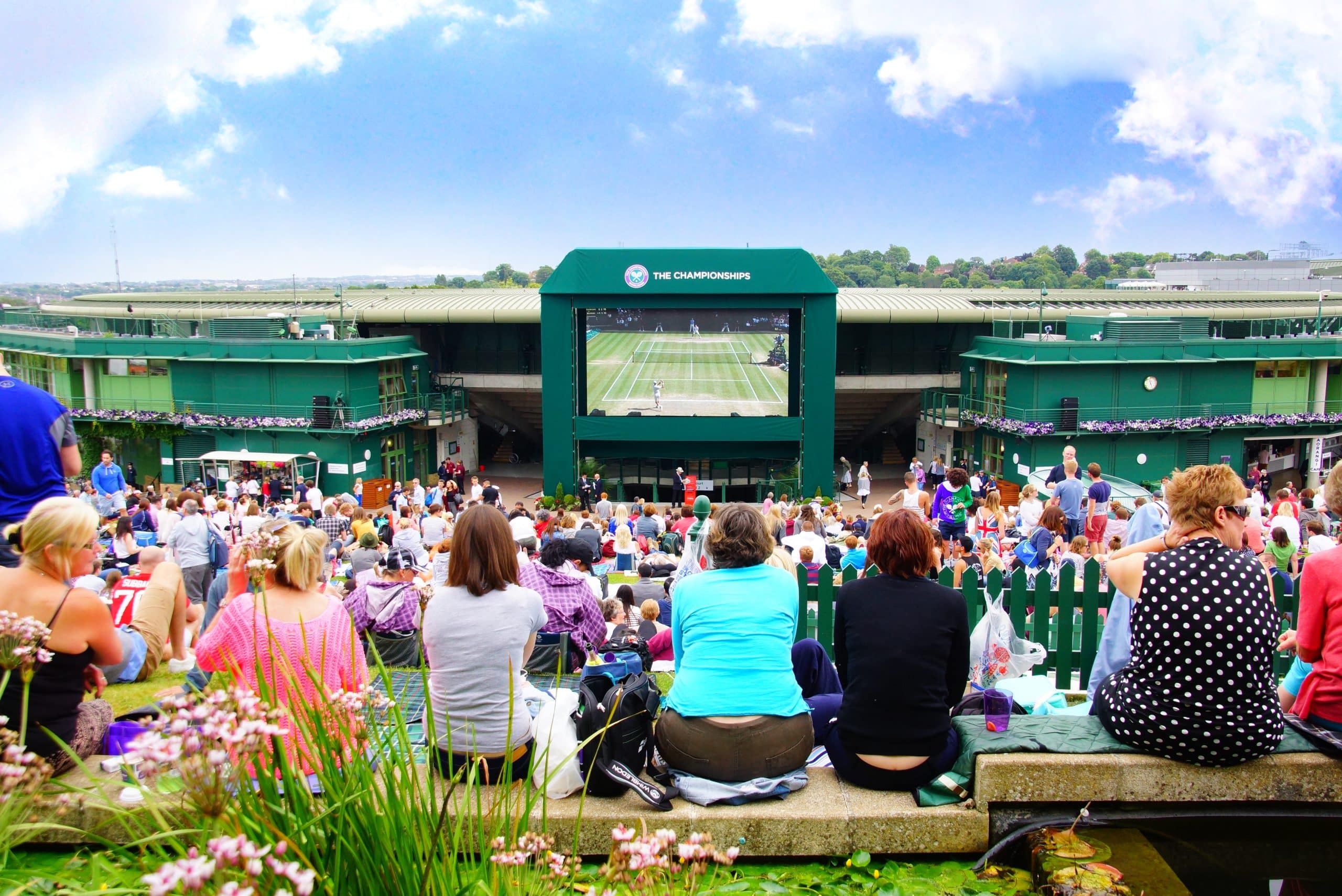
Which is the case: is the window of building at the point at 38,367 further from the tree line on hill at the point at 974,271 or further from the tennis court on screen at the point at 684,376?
the tree line on hill at the point at 974,271

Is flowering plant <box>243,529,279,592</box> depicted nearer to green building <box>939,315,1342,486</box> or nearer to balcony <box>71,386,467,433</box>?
balcony <box>71,386,467,433</box>

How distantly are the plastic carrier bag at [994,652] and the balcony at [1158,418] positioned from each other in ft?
73.8

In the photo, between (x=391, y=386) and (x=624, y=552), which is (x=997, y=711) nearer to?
(x=624, y=552)

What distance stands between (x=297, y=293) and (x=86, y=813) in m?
44.9

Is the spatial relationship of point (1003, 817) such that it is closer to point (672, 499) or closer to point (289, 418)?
point (672, 499)

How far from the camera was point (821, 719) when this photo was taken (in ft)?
15.0

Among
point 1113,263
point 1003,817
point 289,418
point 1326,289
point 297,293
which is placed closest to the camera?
point 1003,817

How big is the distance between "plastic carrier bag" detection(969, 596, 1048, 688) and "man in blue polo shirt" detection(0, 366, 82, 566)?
5.10m

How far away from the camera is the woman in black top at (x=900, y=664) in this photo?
404cm

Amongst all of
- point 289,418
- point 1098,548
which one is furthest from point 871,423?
point 1098,548

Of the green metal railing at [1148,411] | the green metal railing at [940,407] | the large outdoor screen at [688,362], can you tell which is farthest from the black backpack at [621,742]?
the green metal railing at [940,407]

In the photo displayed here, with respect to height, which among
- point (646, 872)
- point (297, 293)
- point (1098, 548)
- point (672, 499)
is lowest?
point (672, 499)

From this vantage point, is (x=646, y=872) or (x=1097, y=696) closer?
(x=646, y=872)

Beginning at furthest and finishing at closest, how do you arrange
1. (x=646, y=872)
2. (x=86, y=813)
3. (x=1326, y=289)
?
1. (x=1326, y=289)
2. (x=86, y=813)
3. (x=646, y=872)
